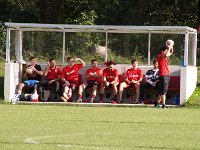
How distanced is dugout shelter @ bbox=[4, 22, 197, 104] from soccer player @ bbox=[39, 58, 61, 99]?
3.18 feet

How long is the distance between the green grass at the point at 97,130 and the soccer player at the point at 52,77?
17.2ft

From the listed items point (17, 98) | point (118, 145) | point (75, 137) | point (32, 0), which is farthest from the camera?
point (32, 0)

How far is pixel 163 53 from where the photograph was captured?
69.5 ft

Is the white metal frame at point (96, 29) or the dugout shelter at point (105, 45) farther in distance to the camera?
the white metal frame at point (96, 29)

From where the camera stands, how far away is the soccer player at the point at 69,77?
23516 mm

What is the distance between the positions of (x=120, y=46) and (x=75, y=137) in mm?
12884

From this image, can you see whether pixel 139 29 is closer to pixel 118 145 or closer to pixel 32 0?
pixel 118 145

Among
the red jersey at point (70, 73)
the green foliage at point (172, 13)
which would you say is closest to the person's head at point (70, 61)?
the red jersey at point (70, 73)

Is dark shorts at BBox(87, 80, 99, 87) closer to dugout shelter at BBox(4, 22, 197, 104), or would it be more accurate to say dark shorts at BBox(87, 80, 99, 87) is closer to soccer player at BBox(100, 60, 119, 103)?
soccer player at BBox(100, 60, 119, 103)

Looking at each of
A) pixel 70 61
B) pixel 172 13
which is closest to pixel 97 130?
pixel 70 61

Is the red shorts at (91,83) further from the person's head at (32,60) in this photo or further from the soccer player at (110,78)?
the person's head at (32,60)

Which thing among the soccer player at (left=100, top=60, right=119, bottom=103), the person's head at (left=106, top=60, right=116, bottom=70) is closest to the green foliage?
the person's head at (left=106, top=60, right=116, bottom=70)

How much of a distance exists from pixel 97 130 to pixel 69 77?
10.3 metres

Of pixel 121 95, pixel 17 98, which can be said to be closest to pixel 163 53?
pixel 121 95
